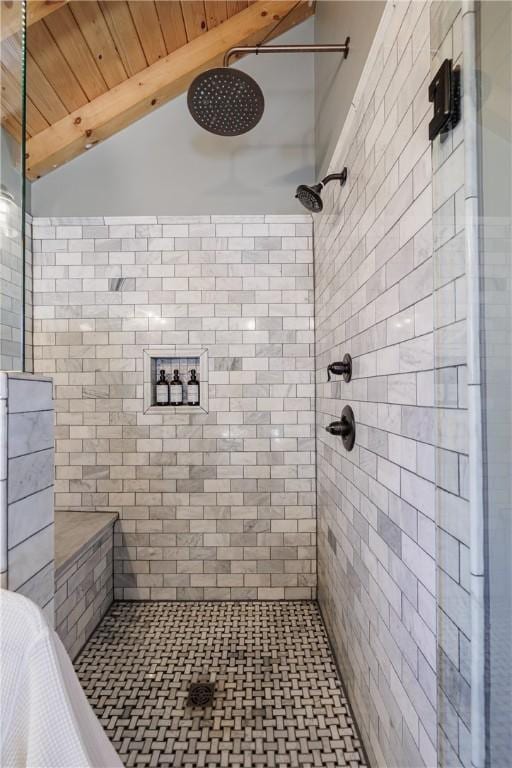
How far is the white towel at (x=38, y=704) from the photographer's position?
2.11 ft

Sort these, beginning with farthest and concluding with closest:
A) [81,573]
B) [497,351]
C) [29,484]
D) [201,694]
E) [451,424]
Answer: [81,573]
[201,694]
[29,484]
[451,424]
[497,351]

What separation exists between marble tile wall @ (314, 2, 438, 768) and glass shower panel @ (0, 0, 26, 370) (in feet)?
3.10

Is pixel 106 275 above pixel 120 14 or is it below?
below

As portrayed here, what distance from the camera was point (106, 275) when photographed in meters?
2.24

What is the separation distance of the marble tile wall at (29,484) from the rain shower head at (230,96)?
4.43 ft

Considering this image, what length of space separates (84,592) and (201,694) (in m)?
0.73

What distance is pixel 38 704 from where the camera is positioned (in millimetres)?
658

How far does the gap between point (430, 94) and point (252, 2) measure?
1.97m

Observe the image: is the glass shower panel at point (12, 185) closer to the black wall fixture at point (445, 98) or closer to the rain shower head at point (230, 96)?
the rain shower head at point (230, 96)

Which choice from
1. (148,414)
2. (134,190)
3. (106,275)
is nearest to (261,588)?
(148,414)

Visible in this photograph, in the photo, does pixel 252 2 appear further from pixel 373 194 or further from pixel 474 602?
pixel 474 602

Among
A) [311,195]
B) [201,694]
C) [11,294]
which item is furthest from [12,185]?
[201,694]

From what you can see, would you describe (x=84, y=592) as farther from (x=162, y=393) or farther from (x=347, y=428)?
(x=347, y=428)

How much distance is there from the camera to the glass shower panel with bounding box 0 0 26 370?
3.01ft
